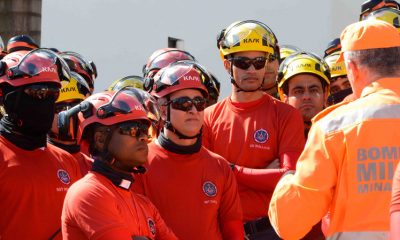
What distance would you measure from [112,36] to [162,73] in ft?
23.9

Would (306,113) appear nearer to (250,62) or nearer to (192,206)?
(250,62)

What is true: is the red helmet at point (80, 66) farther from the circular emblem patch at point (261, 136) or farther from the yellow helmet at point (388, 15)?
the yellow helmet at point (388, 15)

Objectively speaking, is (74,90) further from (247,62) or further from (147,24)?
(147,24)

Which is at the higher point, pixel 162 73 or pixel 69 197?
pixel 162 73

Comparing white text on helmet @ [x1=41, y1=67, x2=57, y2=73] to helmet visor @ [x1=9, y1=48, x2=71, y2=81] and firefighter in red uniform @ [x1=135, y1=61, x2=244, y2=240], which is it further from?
firefighter in red uniform @ [x1=135, y1=61, x2=244, y2=240]

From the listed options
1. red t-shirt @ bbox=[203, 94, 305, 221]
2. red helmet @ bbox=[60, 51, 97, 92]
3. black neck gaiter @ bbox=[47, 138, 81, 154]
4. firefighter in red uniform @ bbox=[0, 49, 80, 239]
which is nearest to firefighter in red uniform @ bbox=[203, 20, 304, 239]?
red t-shirt @ bbox=[203, 94, 305, 221]

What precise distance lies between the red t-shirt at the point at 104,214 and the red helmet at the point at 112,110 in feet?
1.12

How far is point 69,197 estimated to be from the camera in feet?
16.7

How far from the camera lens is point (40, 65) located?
6.00 metres

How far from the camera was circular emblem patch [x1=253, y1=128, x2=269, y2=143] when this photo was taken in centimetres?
677

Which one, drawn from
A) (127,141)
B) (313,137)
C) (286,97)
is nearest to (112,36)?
(286,97)

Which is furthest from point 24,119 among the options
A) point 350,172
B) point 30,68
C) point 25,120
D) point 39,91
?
point 350,172

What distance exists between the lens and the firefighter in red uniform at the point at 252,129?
665 cm

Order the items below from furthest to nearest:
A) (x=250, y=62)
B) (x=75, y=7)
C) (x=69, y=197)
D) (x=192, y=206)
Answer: (x=75, y=7), (x=250, y=62), (x=192, y=206), (x=69, y=197)
